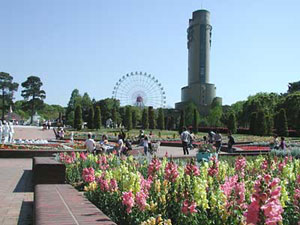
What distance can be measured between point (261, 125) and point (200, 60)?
93.7 metres

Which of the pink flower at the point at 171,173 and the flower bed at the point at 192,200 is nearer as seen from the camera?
the flower bed at the point at 192,200

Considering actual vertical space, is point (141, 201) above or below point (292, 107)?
below

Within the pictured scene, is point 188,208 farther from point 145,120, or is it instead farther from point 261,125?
point 145,120

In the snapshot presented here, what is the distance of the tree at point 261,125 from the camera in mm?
47566

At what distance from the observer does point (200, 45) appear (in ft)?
453

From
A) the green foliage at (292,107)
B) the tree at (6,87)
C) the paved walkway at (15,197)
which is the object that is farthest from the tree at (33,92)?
the paved walkway at (15,197)

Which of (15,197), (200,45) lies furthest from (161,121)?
(200,45)

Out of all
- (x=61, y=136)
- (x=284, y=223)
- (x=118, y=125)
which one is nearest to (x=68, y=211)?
(x=284, y=223)

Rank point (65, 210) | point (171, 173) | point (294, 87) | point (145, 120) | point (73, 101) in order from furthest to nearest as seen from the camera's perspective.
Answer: point (73, 101) → point (294, 87) → point (145, 120) → point (171, 173) → point (65, 210)

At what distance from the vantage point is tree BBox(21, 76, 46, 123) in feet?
313

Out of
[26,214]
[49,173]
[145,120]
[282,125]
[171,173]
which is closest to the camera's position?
[171,173]

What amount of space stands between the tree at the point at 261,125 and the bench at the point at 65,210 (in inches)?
1746

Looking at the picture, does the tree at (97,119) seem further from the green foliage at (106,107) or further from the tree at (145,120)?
the green foliage at (106,107)

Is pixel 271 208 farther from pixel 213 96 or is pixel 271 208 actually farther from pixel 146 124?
pixel 213 96
